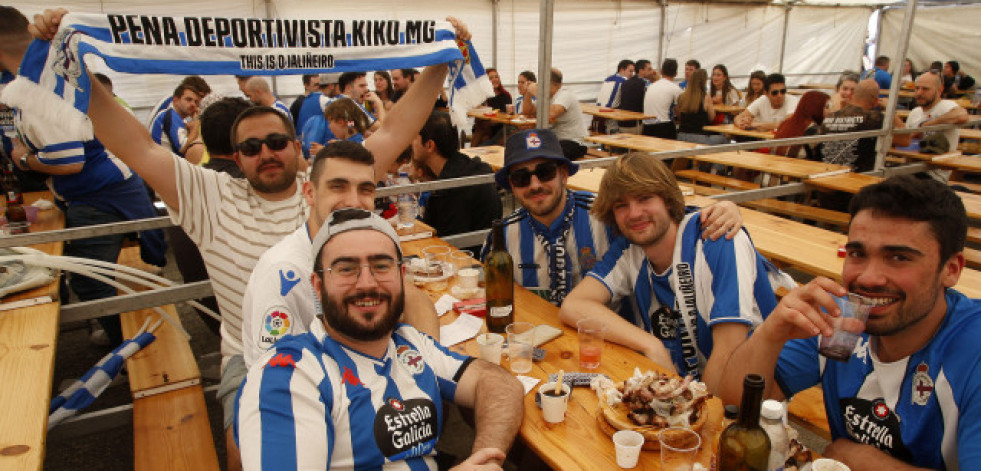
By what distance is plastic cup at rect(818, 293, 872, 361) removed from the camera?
1554 millimetres

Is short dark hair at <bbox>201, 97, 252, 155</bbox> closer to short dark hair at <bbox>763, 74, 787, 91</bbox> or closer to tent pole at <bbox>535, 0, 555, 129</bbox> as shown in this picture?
tent pole at <bbox>535, 0, 555, 129</bbox>

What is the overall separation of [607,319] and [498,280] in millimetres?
491

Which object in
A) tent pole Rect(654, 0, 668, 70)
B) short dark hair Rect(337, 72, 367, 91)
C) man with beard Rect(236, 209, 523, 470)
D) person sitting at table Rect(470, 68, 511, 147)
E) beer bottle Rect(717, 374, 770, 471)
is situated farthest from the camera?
tent pole Rect(654, 0, 668, 70)

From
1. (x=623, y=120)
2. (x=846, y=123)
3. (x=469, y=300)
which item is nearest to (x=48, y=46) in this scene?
(x=469, y=300)

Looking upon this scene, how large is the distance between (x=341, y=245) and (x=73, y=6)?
30.8 ft

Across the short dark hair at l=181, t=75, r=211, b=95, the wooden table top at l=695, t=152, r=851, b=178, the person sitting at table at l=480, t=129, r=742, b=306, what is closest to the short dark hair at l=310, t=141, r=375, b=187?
the person sitting at table at l=480, t=129, r=742, b=306

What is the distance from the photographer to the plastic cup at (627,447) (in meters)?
1.62

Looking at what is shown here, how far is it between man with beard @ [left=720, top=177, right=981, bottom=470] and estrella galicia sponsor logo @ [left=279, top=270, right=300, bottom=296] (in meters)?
1.64

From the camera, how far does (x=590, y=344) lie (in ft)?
7.06

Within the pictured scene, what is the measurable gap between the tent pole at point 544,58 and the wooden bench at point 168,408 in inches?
97.1

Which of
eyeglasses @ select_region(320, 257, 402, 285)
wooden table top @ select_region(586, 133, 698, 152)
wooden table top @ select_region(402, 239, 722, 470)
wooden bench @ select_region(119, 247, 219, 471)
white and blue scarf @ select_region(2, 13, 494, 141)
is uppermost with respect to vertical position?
white and blue scarf @ select_region(2, 13, 494, 141)

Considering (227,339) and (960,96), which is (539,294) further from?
(960,96)

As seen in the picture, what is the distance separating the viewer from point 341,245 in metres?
1.82

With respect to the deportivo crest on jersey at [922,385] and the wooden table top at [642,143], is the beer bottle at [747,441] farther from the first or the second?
the wooden table top at [642,143]
